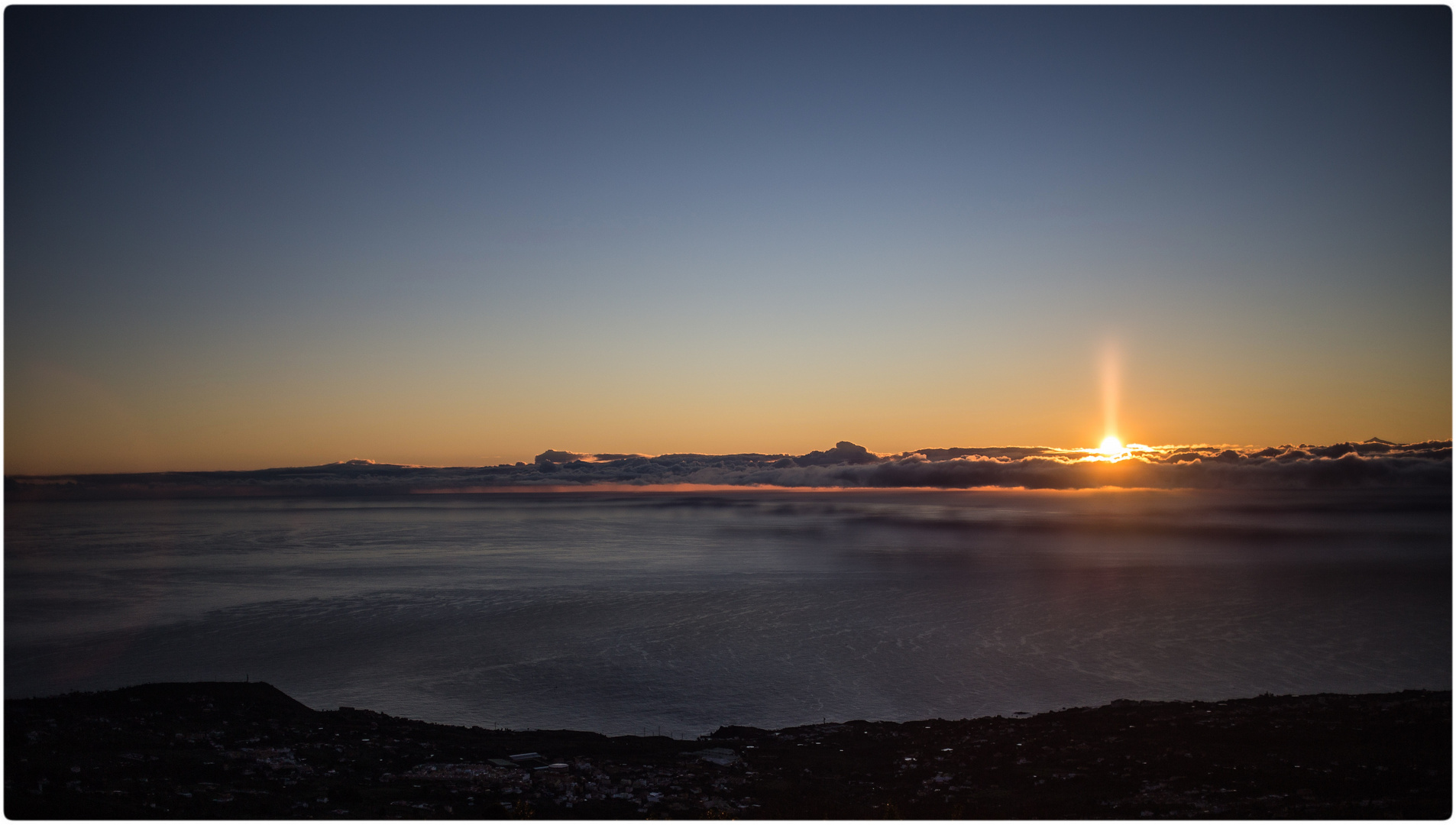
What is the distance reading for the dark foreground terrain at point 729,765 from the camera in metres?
16.2

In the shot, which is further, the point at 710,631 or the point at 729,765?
the point at 710,631

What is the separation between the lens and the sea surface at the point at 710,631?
119 feet

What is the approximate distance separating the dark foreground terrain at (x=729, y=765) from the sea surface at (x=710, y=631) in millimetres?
→ 8537

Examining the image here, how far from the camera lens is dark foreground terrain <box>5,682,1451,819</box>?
1622 cm

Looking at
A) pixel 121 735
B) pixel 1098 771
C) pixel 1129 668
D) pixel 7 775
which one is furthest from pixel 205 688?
pixel 1129 668

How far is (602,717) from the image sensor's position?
32.3m

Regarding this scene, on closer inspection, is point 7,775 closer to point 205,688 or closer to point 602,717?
point 205,688

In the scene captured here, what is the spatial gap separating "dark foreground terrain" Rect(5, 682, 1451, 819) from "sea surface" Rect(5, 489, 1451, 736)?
28.0 feet

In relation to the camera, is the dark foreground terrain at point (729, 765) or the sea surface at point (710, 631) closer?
the dark foreground terrain at point (729, 765)

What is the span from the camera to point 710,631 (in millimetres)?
53469

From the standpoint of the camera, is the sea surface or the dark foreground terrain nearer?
the dark foreground terrain

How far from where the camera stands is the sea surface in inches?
1428

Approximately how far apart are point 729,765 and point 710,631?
33627 mm

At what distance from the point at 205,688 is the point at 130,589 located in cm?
5860
